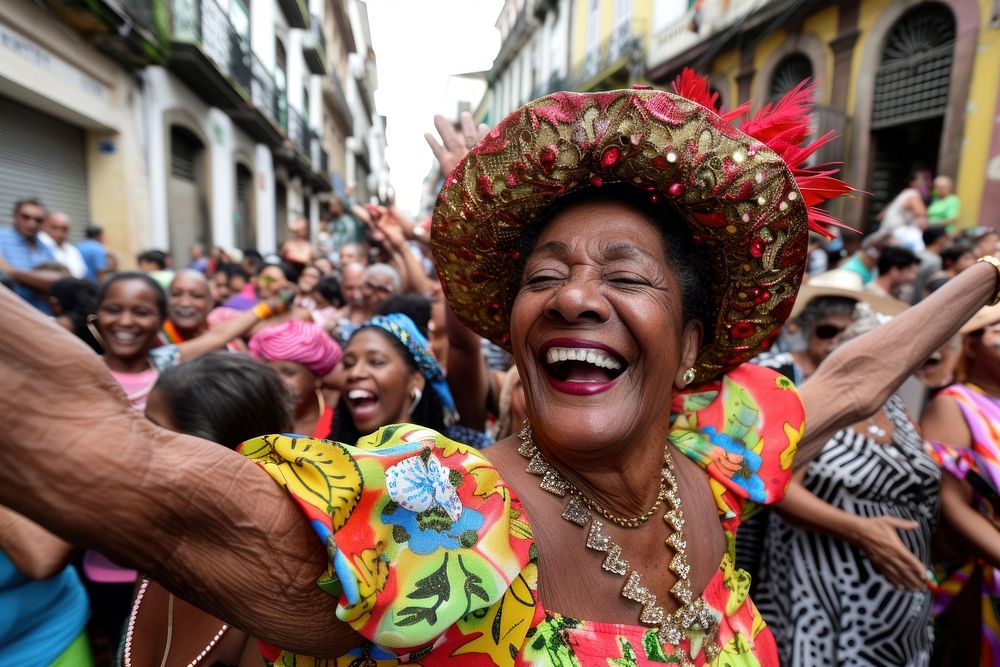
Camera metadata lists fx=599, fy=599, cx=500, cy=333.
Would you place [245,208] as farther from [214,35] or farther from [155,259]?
[155,259]

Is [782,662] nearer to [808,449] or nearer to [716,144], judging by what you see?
[808,449]

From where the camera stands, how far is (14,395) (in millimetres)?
560

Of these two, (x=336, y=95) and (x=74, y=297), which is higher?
(x=336, y=95)

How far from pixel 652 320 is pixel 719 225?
0.27 m

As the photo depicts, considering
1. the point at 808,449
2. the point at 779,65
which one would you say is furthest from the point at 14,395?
the point at 779,65

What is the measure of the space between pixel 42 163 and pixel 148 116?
7.19ft

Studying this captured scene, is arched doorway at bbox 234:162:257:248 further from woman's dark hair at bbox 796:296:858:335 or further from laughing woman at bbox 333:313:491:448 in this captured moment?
woman's dark hair at bbox 796:296:858:335

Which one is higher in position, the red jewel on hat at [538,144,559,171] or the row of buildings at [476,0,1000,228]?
the row of buildings at [476,0,1000,228]

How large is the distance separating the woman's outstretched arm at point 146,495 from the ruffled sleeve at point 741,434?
105cm

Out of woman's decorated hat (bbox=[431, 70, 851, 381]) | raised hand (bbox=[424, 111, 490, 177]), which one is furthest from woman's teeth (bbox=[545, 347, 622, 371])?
raised hand (bbox=[424, 111, 490, 177])

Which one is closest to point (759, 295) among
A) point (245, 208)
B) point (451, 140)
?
point (451, 140)

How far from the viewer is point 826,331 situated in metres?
3.11

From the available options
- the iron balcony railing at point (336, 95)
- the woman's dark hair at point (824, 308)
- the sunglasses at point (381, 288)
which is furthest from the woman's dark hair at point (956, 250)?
the iron balcony railing at point (336, 95)

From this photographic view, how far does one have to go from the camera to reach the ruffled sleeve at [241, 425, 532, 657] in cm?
76
